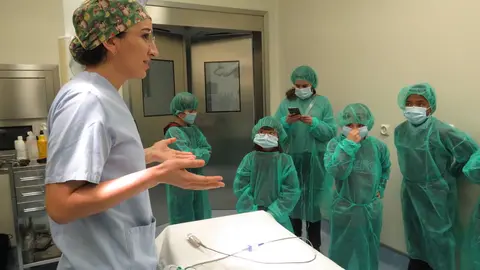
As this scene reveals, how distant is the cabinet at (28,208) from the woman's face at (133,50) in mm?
1897

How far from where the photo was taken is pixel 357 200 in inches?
87.3

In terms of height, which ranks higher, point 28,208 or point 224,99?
point 224,99

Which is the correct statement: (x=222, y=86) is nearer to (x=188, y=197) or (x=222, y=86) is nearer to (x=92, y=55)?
(x=188, y=197)

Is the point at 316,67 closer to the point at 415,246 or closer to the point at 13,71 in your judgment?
the point at 415,246

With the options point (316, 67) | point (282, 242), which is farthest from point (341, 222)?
point (316, 67)

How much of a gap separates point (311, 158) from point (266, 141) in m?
0.72

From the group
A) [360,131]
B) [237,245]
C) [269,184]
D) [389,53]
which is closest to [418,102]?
[360,131]

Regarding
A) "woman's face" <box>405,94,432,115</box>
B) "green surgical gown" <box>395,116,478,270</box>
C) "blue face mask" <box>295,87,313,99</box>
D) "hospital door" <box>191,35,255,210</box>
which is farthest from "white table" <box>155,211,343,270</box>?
"hospital door" <box>191,35,255,210</box>

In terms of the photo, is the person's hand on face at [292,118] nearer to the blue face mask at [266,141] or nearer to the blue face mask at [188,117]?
the blue face mask at [266,141]

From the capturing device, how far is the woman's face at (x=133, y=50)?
3.07ft

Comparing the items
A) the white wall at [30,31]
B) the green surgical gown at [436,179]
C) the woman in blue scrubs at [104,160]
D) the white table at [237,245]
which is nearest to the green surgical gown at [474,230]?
the green surgical gown at [436,179]

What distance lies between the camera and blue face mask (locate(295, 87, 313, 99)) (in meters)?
2.88

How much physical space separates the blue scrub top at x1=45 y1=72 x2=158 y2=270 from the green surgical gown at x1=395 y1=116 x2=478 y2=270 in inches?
74.3

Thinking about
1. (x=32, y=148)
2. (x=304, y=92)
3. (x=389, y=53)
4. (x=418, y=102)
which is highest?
(x=389, y=53)
